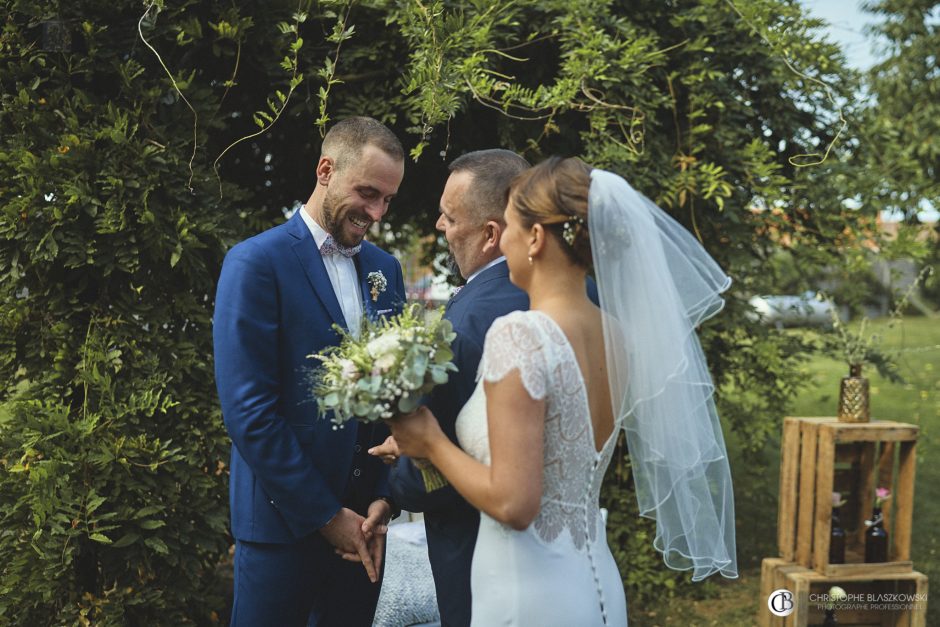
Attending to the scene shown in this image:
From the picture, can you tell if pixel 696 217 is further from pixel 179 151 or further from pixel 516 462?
pixel 516 462

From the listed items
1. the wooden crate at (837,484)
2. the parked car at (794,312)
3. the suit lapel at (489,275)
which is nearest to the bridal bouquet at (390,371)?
the suit lapel at (489,275)

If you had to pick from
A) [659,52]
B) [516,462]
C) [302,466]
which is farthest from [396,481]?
[659,52]

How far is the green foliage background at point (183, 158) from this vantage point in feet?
10.8

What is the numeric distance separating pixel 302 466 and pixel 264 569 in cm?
39

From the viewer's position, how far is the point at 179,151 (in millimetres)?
3506

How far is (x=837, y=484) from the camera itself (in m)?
4.81

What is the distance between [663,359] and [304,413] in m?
1.15

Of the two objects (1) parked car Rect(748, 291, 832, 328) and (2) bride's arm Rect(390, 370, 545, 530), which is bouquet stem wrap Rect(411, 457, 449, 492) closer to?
(2) bride's arm Rect(390, 370, 545, 530)

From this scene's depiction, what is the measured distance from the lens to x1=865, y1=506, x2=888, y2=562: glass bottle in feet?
15.1

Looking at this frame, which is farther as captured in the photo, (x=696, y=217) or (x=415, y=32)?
(x=696, y=217)

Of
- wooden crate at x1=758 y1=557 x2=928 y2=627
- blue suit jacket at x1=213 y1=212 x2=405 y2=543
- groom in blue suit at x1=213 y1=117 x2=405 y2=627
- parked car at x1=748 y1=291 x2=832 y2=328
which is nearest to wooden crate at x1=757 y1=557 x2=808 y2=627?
wooden crate at x1=758 y1=557 x2=928 y2=627

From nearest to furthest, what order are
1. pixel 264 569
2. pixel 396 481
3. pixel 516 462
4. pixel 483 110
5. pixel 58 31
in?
pixel 516 462
pixel 396 481
pixel 264 569
pixel 58 31
pixel 483 110

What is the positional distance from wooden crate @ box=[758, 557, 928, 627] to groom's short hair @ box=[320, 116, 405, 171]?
3.25 m

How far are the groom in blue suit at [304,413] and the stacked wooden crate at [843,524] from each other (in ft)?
8.86
